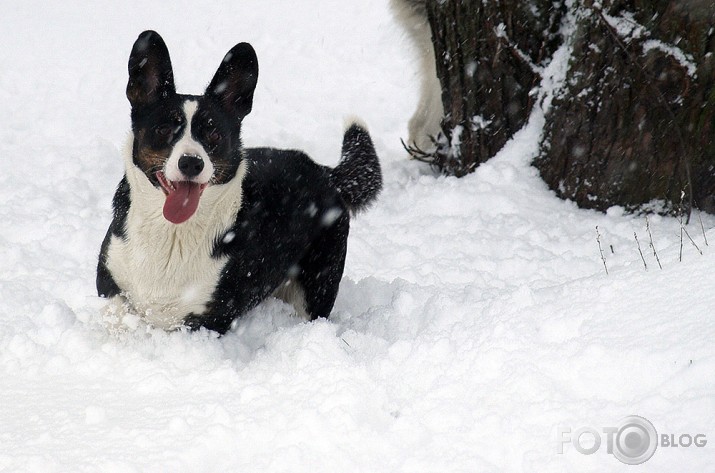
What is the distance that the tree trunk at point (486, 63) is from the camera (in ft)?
17.2

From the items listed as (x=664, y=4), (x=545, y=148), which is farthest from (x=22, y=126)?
(x=664, y=4)

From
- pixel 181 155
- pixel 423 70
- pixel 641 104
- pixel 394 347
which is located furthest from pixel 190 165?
pixel 423 70

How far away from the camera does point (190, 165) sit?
3055 millimetres

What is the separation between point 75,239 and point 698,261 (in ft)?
11.7

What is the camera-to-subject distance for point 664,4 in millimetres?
4723

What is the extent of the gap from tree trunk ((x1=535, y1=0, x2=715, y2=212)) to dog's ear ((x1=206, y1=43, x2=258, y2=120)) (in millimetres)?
2500

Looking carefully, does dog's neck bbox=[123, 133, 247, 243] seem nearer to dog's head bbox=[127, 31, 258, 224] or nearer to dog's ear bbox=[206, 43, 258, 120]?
dog's head bbox=[127, 31, 258, 224]

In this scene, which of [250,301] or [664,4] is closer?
[250,301]

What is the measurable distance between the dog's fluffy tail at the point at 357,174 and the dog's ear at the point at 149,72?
1288 millimetres

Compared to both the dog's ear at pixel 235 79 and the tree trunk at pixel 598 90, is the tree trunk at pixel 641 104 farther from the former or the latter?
the dog's ear at pixel 235 79

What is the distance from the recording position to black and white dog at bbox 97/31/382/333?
10.5ft

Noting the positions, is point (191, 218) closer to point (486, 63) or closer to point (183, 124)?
point (183, 124)

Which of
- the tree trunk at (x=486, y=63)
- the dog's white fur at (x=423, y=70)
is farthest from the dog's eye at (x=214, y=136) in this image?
the dog's white fur at (x=423, y=70)

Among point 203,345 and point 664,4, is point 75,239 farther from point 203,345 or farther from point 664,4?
point 664,4
